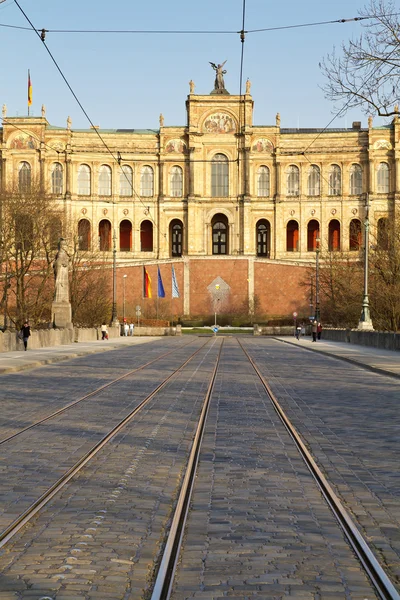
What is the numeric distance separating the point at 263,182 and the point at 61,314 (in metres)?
59.5

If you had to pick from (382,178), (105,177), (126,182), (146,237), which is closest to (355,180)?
(382,178)

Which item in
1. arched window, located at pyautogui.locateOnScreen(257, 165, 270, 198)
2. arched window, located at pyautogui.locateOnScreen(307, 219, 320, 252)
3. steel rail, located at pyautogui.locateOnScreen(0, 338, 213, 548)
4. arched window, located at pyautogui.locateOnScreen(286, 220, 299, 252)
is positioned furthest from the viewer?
arched window, located at pyautogui.locateOnScreen(286, 220, 299, 252)

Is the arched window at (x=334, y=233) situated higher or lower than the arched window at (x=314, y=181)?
lower

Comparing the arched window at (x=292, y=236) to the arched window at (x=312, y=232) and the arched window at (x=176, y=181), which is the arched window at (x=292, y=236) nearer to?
the arched window at (x=312, y=232)

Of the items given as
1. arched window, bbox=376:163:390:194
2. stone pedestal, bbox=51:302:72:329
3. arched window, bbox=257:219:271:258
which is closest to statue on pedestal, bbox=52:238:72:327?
stone pedestal, bbox=51:302:72:329

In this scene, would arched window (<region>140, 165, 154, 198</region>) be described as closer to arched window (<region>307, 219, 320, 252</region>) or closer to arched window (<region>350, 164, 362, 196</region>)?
arched window (<region>307, 219, 320, 252</region>)

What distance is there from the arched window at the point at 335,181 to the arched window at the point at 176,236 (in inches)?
718

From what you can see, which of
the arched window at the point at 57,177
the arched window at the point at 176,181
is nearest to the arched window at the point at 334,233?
the arched window at the point at 176,181

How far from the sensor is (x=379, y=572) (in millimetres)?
5258

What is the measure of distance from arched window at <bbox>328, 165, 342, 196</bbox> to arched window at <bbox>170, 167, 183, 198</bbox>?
1744 cm

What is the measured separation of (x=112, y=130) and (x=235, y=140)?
640 inches

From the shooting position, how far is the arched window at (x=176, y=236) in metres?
106

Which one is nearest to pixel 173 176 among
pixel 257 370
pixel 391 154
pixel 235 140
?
pixel 235 140

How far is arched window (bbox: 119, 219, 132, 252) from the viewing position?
351ft
